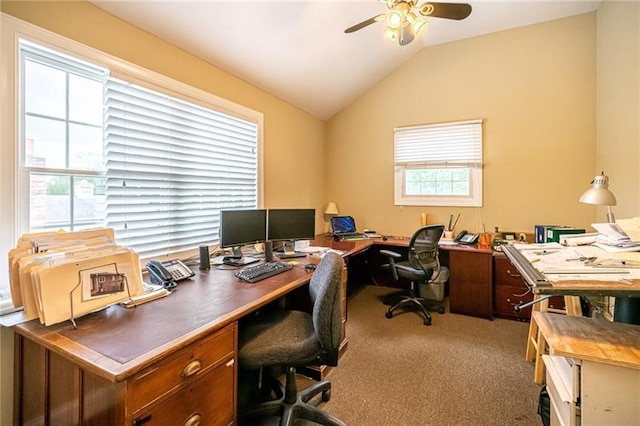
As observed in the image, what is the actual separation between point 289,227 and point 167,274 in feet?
3.78

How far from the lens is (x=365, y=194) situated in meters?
4.29

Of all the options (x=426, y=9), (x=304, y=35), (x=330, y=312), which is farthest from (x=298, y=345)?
(x=304, y=35)

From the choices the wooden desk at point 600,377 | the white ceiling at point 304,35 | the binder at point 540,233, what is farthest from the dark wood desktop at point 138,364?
the binder at point 540,233

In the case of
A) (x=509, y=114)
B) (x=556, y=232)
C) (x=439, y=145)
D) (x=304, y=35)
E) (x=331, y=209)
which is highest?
(x=304, y=35)

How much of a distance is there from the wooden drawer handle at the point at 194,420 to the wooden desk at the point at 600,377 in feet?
4.68

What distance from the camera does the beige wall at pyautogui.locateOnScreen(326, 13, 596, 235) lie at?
10.4 ft

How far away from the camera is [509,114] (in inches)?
136

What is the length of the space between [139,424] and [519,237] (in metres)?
3.73

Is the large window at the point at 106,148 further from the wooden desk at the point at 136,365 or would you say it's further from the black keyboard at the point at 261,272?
the black keyboard at the point at 261,272

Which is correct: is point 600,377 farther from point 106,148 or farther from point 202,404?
point 106,148

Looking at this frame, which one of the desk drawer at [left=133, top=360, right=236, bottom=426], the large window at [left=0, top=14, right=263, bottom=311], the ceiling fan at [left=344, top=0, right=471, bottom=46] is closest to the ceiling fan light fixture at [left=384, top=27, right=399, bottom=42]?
the ceiling fan at [left=344, top=0, right=471, bottom=46]

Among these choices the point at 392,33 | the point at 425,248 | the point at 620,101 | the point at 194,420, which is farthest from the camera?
the point at 425,248

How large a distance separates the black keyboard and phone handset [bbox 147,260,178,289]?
1.30 feet

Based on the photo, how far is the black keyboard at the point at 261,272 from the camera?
1.91 m
